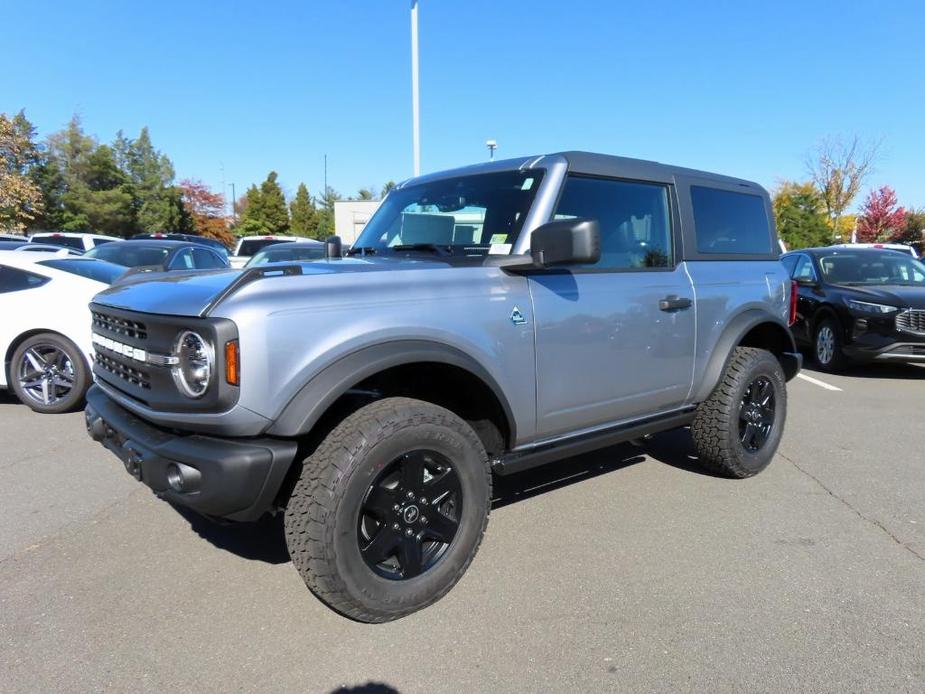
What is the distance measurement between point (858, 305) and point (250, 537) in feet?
26.6

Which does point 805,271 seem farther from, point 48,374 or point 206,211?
point 206,211

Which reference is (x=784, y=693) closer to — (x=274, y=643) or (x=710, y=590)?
(x=710, y=590)

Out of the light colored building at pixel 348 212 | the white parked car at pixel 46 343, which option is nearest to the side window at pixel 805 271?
the white parked car at pixel 46 343

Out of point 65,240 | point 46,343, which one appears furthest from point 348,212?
point 46,343

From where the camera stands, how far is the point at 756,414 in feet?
14.8

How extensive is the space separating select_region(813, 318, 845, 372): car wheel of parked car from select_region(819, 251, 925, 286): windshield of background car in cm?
79

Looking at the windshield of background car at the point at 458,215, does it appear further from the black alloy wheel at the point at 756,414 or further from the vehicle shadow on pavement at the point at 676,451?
the vehicle shadow on pavement at the point at 676,451

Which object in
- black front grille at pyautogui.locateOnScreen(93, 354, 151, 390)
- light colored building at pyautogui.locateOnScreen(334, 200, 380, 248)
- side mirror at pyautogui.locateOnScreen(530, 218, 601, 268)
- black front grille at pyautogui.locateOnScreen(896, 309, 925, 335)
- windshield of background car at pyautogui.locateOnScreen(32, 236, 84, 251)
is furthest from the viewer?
light colored building at pyautogui.locateOnScreen(334, 200, 380, 248)

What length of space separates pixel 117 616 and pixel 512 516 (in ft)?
6.77

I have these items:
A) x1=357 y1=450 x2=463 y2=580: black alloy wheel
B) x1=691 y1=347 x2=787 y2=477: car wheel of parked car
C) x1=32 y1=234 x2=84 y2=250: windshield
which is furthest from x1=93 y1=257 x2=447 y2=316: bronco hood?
→ x1=32 y1=234 x2=84 y2=250: windshield

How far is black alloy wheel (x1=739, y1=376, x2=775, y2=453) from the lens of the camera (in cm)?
445

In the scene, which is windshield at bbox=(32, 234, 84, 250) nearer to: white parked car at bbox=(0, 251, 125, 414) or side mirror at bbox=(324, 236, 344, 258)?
white parked car at bbox=(0, 251, 125, 414)

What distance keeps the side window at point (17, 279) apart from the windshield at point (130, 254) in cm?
292

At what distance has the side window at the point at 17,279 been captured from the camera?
19.9ft
